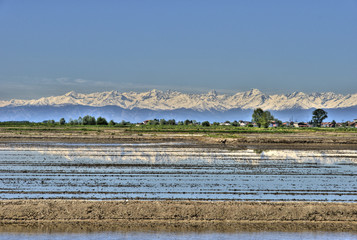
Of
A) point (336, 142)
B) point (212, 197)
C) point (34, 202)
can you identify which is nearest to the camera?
point (34, 202)

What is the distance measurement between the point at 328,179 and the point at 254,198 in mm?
8339

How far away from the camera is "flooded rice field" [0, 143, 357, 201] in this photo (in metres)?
19.9

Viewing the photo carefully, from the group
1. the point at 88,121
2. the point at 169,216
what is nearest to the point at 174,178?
the point at 169,216

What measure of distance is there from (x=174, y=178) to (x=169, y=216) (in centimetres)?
936

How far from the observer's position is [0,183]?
878 inches

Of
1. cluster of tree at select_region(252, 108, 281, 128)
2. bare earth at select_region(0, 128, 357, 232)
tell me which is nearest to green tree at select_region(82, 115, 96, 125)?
cluster of tree at select_region(252, 108, 281, 128)

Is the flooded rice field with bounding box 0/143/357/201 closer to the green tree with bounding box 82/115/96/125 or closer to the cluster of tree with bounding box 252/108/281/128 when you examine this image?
the cluster of tree with bounding box 252/108/281/128

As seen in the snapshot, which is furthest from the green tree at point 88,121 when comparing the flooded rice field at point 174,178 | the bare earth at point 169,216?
the bare earth at point 169,216

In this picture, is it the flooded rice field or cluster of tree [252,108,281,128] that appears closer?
the flooded rice field

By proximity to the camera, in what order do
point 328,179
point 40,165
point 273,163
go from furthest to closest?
point 273,163, point 40,165, point 328,179

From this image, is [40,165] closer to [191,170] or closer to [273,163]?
[191,170]

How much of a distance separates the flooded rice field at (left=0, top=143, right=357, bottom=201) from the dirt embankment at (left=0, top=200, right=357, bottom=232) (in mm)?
2633

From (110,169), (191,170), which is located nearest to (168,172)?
(191,170)

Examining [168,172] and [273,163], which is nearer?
[168,172]
